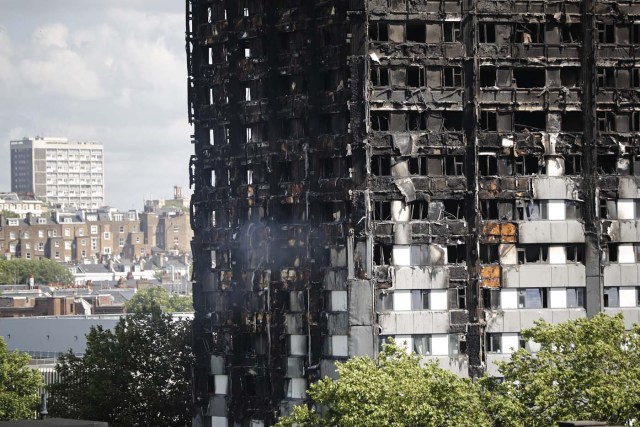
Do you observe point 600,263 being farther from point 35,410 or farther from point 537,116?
point 35,410

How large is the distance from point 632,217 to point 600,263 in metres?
4.40

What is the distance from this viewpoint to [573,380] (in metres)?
120

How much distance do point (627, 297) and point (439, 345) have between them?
46.6 feet

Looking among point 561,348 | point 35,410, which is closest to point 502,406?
point 561,348

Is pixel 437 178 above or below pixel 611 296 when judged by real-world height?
above

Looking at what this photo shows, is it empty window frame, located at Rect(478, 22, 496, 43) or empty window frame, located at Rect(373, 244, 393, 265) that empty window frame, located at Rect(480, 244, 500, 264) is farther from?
empty window frame, located at Rect(478, 22, 496, 43)

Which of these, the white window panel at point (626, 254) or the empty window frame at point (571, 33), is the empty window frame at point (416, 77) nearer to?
the empty window frame at point (571, 33)

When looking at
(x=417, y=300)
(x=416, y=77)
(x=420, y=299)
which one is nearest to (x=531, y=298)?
(x=420, y=299)

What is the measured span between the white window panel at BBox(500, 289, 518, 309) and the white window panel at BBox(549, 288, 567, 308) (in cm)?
245

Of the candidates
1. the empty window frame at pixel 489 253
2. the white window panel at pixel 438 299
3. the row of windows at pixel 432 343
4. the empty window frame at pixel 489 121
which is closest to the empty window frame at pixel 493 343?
the row of windows at pixel 432 343

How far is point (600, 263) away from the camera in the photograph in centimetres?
14575

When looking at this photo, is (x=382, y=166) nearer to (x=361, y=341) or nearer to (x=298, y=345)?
(x=361, y=341)

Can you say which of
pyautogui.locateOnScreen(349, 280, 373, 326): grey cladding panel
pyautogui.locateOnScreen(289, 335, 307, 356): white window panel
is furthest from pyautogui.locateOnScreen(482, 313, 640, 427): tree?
pyautogui.locateOnScreen(289, 335, 307, 356): white window panel

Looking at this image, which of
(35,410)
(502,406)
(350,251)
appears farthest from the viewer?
(35,410)
